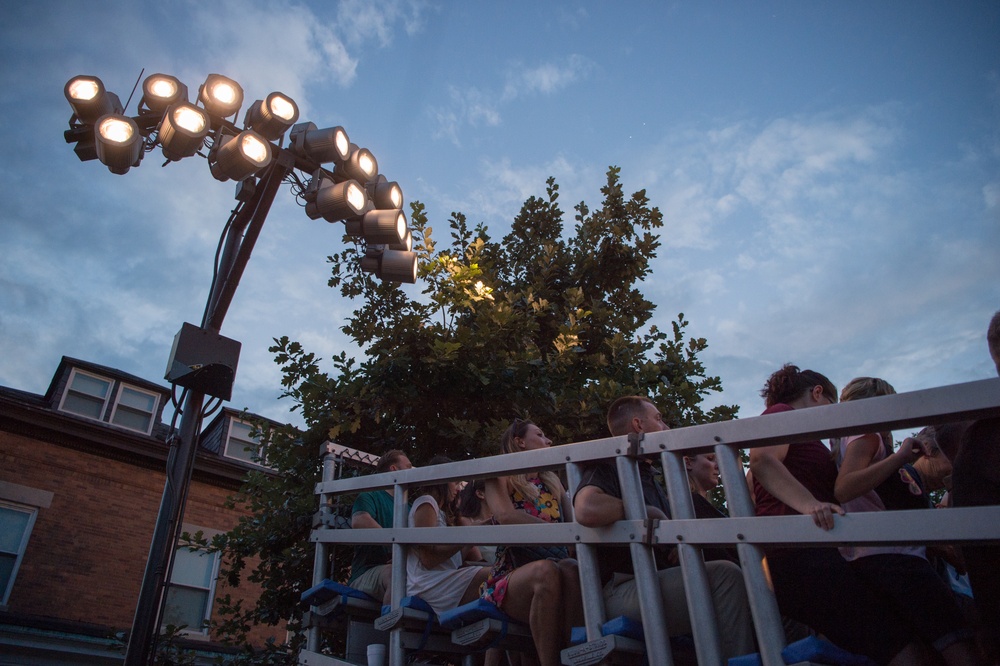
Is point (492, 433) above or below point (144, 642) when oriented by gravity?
above

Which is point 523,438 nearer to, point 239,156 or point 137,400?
point 239,156

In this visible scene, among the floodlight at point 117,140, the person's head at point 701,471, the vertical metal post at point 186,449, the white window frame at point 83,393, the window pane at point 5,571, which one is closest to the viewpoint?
the vertical metal post at point 186,449

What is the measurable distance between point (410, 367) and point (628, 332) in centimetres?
243

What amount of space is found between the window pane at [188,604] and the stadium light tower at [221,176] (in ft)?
35.2

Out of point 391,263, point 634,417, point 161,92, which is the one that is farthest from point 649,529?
point 161,92

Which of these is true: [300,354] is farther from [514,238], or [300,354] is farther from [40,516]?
[40,516]

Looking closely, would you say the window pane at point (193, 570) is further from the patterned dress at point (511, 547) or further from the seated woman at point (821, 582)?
the seated woman at point (821, 582)

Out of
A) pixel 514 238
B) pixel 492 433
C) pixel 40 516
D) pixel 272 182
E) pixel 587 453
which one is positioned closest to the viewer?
pixel 587 453

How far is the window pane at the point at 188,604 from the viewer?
43.8ft

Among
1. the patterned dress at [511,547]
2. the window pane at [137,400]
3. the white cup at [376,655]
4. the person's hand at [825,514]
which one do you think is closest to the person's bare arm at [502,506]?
the patterned dress at [511,547]

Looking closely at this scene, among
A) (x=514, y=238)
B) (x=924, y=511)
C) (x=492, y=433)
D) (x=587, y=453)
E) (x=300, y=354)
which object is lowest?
(x=924, y=511)

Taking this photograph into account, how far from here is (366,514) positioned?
419 cm

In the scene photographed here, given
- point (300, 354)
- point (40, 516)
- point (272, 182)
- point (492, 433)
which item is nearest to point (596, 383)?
point (492, 433)

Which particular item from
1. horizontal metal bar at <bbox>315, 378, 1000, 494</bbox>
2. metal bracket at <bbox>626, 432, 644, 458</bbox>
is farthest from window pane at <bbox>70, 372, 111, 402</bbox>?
metal bracket at <bbox>626, 432, 644, 458</bbox>
